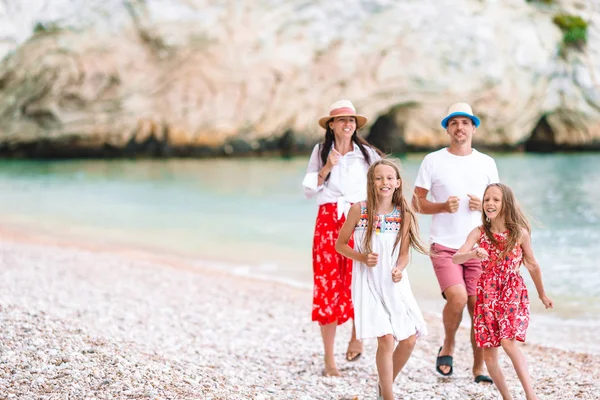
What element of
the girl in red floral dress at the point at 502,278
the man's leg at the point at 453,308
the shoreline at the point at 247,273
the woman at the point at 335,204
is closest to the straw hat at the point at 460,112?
the woman at the point at 335,204

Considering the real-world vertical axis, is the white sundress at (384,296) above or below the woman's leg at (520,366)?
above

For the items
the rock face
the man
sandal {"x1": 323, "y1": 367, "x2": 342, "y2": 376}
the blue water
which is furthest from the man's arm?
the rock face

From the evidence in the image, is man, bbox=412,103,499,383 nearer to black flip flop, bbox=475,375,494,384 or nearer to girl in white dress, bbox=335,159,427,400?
black flip flop, bbox=475,375,494,384

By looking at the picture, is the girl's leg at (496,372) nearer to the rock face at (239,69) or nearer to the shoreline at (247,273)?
the shoreline at (247,273)

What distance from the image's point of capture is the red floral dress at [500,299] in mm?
3229

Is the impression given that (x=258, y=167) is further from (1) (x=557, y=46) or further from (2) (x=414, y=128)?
(1) (x=557, y=46)

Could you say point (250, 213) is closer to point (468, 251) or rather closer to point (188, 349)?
point (188, 349)

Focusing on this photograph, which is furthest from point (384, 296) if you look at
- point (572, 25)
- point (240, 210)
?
point (572, 25)

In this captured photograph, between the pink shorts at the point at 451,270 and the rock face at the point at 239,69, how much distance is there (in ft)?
61.7

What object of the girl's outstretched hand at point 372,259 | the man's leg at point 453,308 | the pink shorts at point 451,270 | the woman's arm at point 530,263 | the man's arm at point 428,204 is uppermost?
the man's arm at point 428,204

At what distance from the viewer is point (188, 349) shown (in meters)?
4.58

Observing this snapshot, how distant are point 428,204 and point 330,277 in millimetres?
741

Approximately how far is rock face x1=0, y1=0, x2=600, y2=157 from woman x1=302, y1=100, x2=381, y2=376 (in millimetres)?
18326

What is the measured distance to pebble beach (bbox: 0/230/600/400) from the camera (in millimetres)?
3250
